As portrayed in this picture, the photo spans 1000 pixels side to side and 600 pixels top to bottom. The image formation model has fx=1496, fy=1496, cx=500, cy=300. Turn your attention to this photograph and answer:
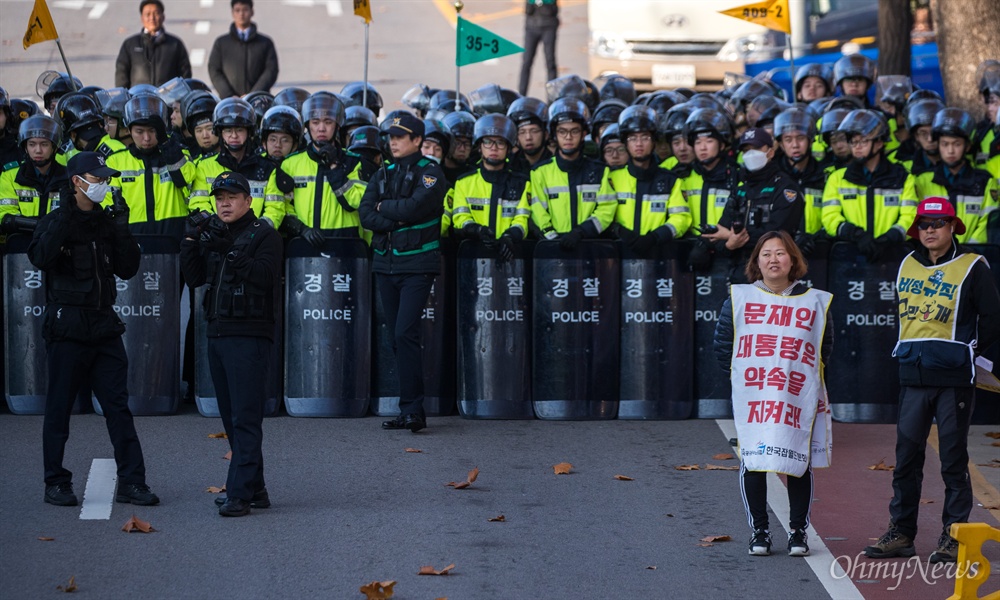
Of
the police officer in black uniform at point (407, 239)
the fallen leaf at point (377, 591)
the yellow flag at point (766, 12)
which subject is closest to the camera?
the fallen leaf at point (377, 591)

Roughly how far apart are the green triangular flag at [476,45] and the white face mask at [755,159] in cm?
463

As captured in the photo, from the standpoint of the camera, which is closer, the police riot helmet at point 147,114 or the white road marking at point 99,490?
the white road marking at point 99,490

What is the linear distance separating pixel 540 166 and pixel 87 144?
3875mm

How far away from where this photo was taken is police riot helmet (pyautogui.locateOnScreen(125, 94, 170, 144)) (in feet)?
39.6

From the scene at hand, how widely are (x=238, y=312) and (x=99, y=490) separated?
1.56 metres

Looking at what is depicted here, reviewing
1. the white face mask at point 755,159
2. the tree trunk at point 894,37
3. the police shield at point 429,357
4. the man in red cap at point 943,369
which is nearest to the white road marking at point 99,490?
the police shield at point 429,357

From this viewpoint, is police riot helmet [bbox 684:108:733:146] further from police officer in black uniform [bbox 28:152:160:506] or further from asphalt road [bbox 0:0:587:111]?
asphalt road [bbox 0:0:587:111]

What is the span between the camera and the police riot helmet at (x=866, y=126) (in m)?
12.0

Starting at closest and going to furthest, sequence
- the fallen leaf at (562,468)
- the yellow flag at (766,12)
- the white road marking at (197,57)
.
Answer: the fallen leaf at (562,468) → the yellow flag at (766,12) → the white road marking at (197,57)

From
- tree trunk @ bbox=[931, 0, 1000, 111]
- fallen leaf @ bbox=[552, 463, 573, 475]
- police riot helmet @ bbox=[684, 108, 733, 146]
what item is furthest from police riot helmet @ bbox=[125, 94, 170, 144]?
tree trunk @ bbox=[931, 0, 1000, 111]

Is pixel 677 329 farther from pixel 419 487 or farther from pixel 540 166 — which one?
pixel 419 487

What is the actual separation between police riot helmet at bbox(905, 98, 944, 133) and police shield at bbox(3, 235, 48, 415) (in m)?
7.35

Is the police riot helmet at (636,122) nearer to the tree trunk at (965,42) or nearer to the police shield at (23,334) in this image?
the police shield at (23,334)

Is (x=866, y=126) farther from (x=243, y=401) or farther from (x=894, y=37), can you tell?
(x=894, y=37)
